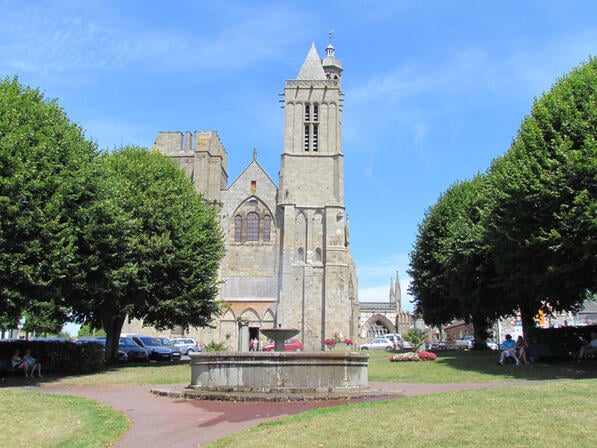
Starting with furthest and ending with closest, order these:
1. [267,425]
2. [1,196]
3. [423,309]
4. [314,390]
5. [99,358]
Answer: [423,309], [99,358], [1,196], [314,390], [267,425]

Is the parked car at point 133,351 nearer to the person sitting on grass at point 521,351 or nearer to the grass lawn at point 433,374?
the grass lawn at point 433,374

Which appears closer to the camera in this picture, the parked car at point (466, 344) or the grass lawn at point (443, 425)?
the grass lawn at point (443, 425)

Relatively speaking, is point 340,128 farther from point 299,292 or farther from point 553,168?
point 553,168

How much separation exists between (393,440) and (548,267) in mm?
13718

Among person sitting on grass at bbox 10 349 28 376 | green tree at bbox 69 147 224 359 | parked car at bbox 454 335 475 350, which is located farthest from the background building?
person sitting on grass at bbox 10 349 28 376

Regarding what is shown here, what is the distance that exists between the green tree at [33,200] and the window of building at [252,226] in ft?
104

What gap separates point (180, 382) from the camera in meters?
19.2

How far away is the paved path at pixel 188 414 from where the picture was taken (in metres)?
9.55

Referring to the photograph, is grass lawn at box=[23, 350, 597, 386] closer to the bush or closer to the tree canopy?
the bush

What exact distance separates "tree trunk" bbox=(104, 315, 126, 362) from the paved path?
12555 millimetres

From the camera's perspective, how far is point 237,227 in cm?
5288

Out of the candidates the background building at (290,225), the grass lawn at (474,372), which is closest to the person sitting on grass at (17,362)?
the grass lawn at (474,372)

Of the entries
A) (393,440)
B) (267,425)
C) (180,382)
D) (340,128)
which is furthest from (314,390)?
(340,128)

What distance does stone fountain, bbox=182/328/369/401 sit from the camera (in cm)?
1363
